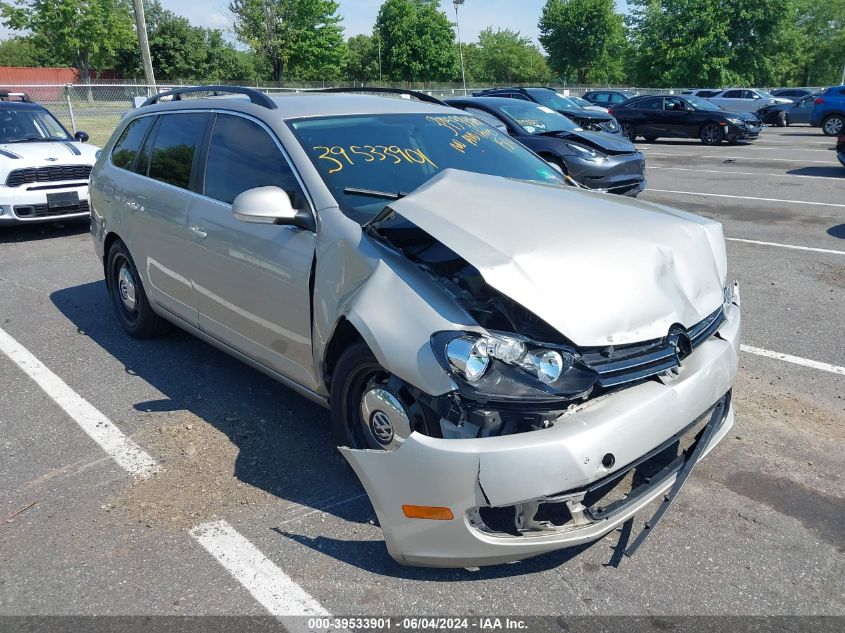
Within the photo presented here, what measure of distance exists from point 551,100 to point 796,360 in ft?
41.8

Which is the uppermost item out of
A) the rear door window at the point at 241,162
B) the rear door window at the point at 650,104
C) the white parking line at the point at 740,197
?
the rear door window at the point at 650,104

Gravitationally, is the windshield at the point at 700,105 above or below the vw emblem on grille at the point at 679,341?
above

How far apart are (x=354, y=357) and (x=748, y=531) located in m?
1.85

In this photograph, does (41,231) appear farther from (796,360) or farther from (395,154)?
(796,360)

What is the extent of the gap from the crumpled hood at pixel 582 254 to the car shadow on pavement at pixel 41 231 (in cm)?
825

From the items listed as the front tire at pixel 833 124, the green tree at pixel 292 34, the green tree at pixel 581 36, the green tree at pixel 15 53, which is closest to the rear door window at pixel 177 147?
the front tire at pixel 833 124

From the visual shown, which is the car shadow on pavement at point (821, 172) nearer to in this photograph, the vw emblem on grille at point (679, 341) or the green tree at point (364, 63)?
the vw emblem on grille at point (679, 341)

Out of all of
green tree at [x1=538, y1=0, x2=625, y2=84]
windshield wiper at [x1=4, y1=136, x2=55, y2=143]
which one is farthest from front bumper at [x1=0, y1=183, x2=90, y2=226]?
green tree at [x1=538, y1=0, x2=625, y2=84]

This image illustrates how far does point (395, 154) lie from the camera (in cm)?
391

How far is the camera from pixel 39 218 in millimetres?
9258

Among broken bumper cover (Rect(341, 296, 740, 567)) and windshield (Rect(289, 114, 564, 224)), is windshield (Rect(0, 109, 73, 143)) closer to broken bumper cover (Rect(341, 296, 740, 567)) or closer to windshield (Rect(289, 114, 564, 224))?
windshield (Rect(289, 114, 564, 224))

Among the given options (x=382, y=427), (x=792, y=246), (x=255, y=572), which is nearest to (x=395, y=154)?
(x=382, y=427)

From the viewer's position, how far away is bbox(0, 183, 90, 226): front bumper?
903 centimetres

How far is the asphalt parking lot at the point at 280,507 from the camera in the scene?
271 cm
